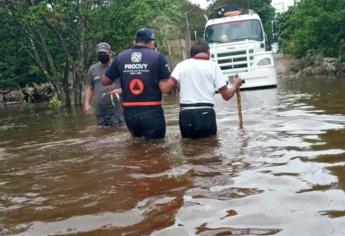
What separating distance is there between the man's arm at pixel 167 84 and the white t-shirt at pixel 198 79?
0.08m

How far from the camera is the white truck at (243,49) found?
19000 millimetres

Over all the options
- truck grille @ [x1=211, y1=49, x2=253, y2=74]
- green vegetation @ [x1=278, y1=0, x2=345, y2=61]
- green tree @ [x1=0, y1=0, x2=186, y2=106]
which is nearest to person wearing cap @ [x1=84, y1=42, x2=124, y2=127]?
truck grille @ [x1=211, y1=49, x2=253, y2=74]

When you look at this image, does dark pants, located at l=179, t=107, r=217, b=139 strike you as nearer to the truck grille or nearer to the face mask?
the face mask

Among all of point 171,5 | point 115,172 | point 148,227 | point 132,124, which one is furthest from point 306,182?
point 171,5

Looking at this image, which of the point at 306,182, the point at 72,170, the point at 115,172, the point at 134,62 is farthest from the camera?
the point at 134,62

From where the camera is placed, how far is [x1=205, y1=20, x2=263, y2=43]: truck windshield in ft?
65.6

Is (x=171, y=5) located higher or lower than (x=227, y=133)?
higher

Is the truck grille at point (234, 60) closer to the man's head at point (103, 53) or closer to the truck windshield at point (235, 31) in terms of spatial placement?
the truck windshield at point (235, 31)

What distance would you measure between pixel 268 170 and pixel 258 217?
155 centimetres

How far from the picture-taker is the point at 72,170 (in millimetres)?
6320

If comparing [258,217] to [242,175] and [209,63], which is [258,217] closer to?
[242,175]

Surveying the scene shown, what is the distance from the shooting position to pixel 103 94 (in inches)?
364

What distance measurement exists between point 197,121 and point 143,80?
90 cm

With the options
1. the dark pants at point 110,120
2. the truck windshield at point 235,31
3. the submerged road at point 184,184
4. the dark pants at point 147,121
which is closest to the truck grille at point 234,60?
the truck windshield at point 235,31
